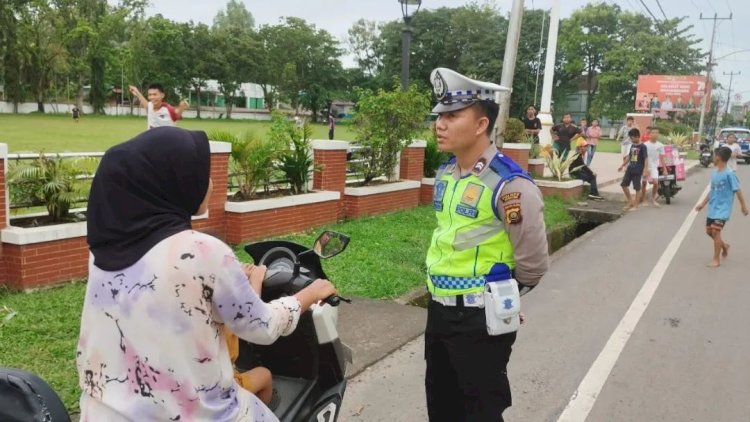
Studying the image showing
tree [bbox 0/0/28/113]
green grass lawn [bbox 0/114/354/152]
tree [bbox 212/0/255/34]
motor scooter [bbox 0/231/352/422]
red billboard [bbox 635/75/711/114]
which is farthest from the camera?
tree [bbox 212/0/255/34]

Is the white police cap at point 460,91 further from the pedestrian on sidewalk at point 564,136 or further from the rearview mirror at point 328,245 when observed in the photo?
the pedestrian on sidewalk at point 564,136

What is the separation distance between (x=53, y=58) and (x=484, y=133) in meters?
55.4

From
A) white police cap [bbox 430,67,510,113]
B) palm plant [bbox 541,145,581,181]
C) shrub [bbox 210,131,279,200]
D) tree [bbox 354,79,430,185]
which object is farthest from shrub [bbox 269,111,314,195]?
palm plant [bbox 541,145,581,181]

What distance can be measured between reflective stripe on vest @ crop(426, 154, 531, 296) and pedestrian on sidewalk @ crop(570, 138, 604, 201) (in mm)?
12312

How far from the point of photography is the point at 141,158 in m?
1.53

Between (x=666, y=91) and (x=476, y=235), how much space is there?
52.6 m

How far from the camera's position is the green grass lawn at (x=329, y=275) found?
12.5ft

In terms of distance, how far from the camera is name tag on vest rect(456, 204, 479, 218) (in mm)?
2555

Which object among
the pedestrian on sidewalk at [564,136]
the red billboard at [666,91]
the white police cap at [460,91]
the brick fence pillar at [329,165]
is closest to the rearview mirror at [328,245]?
the white police cap at [460,91]

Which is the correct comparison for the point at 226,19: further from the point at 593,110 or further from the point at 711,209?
the point at 711,209

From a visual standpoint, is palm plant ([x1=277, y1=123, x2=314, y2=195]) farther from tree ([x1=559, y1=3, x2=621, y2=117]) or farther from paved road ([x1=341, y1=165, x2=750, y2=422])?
tree ([x1=559, y1=3, x2=621, y2=117])

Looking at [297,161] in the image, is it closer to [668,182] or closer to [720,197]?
[720,197]

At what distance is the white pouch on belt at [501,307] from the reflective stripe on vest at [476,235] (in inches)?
2.5

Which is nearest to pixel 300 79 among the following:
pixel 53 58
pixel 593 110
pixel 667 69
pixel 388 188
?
pixel 53 58
